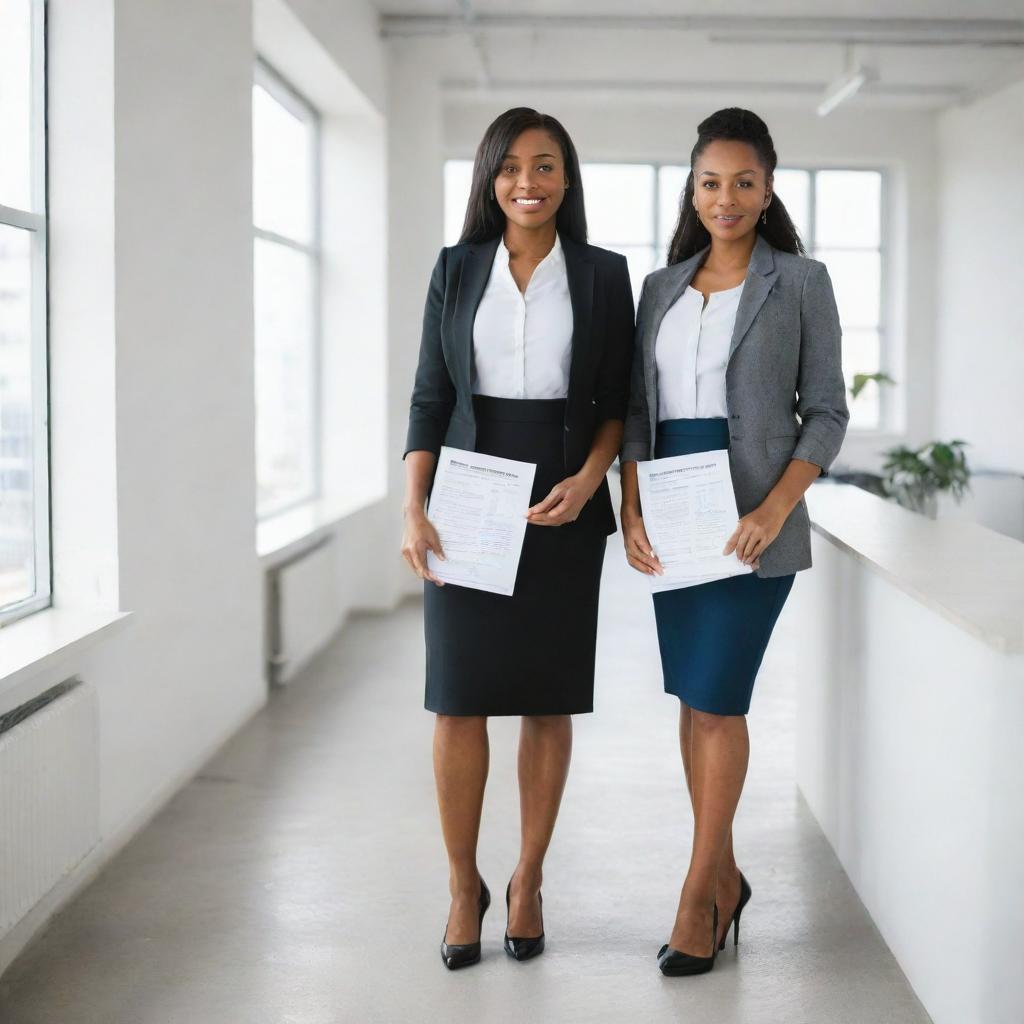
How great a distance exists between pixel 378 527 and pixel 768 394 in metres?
5.01

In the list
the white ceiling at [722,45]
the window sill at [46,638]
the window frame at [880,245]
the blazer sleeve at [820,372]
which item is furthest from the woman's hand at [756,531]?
the window frame at [880,245]

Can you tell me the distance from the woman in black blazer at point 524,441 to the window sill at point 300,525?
2.34m

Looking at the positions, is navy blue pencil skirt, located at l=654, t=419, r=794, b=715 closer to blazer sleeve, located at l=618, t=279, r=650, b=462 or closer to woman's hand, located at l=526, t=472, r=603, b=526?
blazer sleeve, located at l=618, t=279, r=650, b=462

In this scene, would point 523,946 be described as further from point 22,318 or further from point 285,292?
point 285,292

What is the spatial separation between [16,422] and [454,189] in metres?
7.15

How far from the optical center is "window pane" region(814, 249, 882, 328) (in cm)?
992

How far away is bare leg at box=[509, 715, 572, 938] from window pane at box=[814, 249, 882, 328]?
813cm

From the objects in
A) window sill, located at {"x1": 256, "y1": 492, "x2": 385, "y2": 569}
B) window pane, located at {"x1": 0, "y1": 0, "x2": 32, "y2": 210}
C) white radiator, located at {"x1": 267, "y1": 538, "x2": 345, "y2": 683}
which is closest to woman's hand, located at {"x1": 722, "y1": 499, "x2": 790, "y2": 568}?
window pane, located at {"x1": 0, "y1": 0, "x2": 32, "y2": 210}

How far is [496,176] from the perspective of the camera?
92.8 inches

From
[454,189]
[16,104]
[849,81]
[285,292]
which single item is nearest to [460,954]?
[16,104]

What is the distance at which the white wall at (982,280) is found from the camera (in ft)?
27.3

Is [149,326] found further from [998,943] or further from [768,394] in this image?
[998,943]

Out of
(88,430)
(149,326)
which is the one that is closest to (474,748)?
(88,430)

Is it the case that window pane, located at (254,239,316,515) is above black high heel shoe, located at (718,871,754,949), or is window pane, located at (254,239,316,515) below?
above
